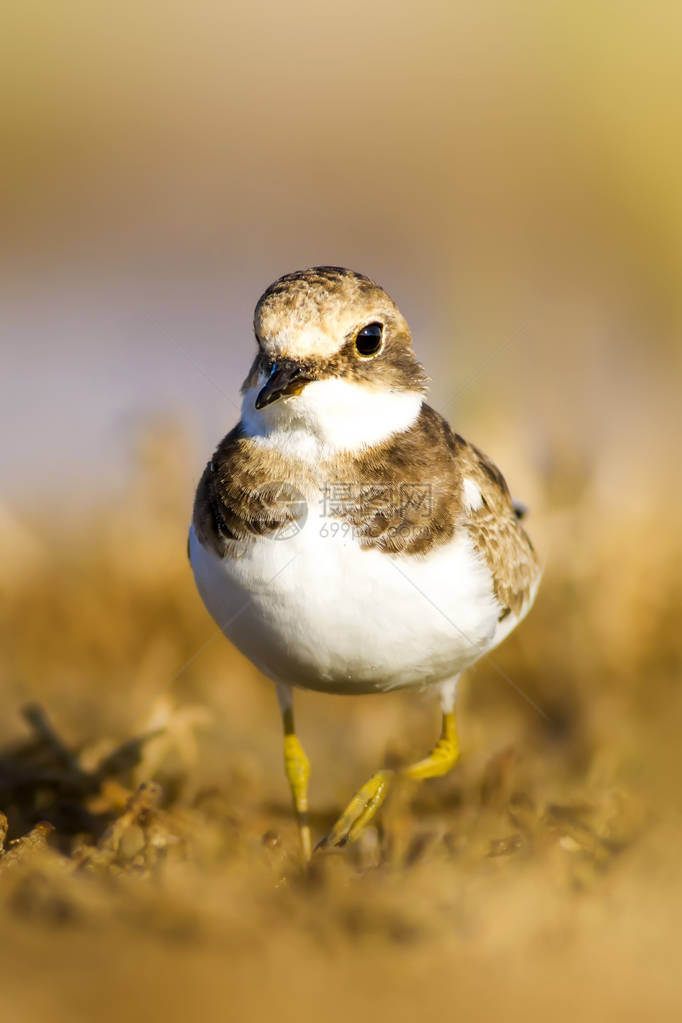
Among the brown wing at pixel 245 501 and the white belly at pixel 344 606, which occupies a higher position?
the brown wing at pixel 245 501

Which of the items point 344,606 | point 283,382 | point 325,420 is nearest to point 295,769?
point 344,606

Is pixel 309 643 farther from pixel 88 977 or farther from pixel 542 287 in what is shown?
pixel 542 287

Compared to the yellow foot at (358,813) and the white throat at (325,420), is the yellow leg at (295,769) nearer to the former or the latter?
the yellow foot at (358,813)

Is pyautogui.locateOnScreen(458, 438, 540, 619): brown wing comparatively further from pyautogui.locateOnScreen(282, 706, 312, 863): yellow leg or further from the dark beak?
pyautogui.locateOnScreen(282, 706, 312, 863): yellow leg

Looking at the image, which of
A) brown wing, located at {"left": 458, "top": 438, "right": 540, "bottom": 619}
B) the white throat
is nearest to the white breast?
brown wing, located at {"left": 458, "top": 438, "right": 540, "bottom": 619}

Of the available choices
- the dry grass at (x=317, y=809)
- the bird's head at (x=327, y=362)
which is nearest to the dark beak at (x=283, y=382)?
the bird's head at (x=327, y=362)

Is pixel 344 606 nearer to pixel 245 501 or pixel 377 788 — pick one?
pixel 245 501
